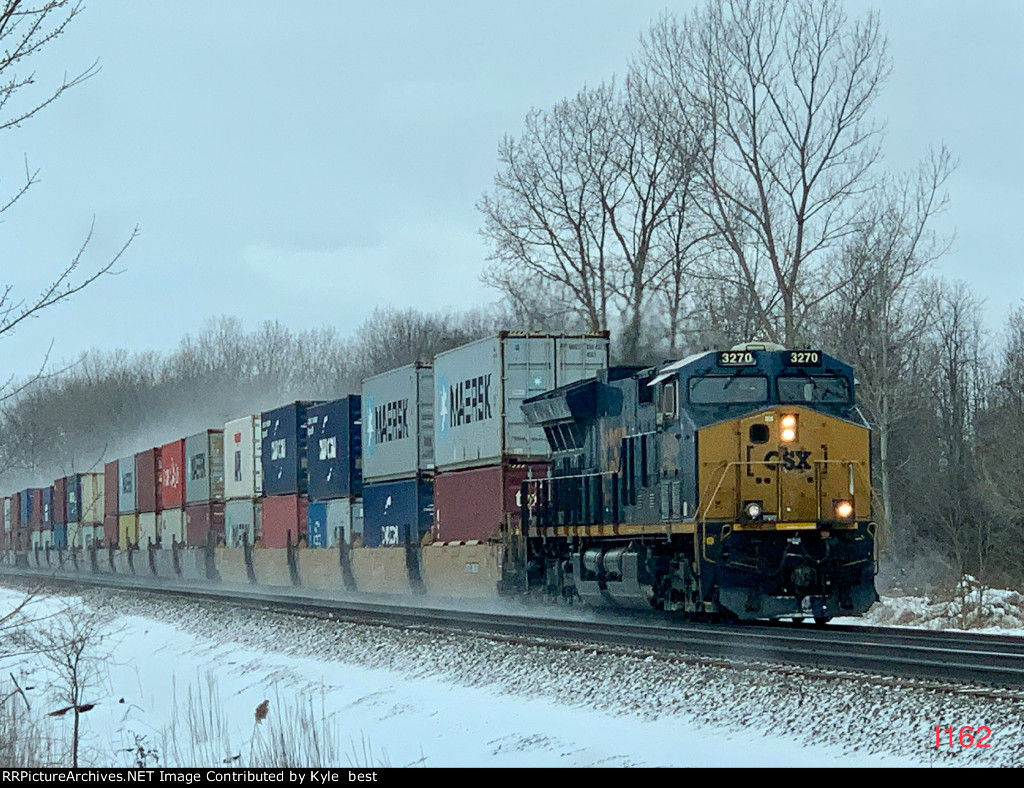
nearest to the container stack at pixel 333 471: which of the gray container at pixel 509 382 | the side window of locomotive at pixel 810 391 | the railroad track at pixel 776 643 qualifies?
the gray container at pixel 509 382

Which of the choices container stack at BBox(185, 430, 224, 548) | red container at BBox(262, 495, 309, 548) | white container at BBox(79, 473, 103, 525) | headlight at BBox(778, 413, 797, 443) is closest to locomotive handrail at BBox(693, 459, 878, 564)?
headlight at BBox(778, 413, 797, 443)

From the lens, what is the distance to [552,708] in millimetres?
13258

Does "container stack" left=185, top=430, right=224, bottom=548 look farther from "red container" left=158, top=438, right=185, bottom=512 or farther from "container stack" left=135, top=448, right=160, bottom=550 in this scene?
"container stack" left=135, top=448, right=160, bottom=550

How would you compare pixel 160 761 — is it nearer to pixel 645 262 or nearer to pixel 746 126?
pixel 746 126

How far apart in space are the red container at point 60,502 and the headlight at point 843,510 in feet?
140

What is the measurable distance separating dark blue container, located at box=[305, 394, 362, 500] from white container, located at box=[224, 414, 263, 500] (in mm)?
3408

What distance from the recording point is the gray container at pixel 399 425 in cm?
2802

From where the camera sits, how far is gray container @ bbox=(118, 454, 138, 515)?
1984 inches

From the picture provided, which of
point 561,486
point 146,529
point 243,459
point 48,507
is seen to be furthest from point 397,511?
point 48,507

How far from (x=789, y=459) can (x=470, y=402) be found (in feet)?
30.8

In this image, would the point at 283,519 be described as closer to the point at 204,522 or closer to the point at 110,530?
the point at 204,522

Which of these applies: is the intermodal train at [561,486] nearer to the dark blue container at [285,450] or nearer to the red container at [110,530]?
the dark blue container at [285,450]

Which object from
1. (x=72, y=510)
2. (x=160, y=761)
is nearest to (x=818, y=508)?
(x=160, y=761)
